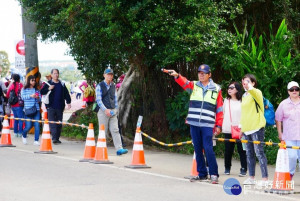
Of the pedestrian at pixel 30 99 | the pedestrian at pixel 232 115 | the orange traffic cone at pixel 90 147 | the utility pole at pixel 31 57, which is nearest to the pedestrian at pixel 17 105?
the utility pole at pixel 31 57

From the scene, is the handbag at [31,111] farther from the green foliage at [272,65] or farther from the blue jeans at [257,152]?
the blue jeans at [257,152]

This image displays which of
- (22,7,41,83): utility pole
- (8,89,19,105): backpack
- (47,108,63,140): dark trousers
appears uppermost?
(22,7,41,83): utility pole

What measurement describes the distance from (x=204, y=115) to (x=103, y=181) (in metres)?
1.87

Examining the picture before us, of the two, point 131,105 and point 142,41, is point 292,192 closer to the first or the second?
point 142,41

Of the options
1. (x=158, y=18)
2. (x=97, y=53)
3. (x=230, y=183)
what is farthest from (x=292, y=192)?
(x=97, y=53)

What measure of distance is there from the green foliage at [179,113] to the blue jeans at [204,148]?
478 cm

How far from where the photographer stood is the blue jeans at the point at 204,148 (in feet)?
35.5

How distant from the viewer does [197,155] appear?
1102 cm

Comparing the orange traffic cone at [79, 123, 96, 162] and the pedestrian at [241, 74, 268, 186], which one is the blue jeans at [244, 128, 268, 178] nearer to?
the pedestrian at [241, 74, 268, 186]

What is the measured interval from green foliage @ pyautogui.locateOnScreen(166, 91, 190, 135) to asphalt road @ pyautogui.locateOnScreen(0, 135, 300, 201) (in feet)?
3.43

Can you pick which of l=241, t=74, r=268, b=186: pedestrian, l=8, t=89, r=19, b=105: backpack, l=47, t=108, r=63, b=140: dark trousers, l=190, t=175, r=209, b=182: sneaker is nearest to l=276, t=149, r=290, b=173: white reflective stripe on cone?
l=241, t=74, r=268, b=186: pedestrian

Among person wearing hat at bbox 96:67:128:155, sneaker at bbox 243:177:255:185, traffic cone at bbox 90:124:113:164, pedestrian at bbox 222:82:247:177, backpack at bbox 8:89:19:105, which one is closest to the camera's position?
sneaker at bbox 243:177:255:185

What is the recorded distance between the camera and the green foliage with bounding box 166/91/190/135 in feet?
52.4

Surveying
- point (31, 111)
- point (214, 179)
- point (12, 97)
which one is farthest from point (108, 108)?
point (12, 97)
